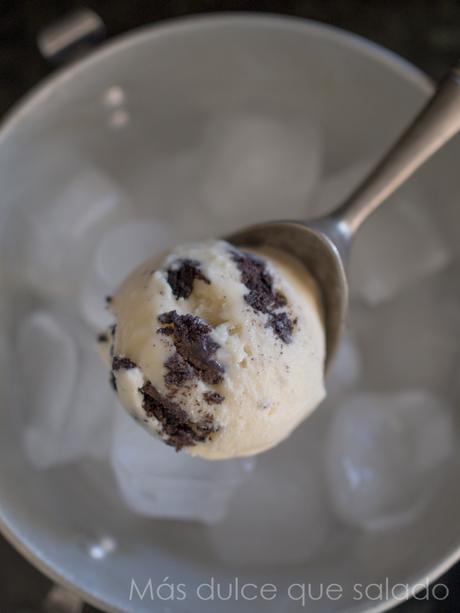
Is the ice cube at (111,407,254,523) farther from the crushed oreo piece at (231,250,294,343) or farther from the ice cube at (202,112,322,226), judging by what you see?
the ice cube at (202,112,322,226)

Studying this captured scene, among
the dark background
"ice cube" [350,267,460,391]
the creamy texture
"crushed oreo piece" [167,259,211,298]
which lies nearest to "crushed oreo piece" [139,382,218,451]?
the creamy texture

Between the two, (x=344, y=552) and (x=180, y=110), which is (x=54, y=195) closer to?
(x=180, y=110)

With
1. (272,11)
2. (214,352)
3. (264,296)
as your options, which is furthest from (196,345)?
(272,11)

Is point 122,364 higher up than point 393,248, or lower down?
higher up

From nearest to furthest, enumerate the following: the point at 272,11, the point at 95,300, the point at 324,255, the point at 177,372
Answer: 1. the point at 177,372
2. the point at 324,255
3. the point at 95,300
4. the point at 272,11

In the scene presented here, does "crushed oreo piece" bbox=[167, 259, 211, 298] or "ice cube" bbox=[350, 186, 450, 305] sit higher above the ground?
"crushed oreo piece" bbox=[167, 259, 211, 298]

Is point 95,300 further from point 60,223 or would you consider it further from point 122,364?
point 122,364
